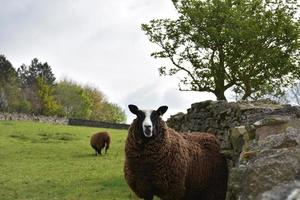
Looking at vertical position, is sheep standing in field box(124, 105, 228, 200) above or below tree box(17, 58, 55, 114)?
below

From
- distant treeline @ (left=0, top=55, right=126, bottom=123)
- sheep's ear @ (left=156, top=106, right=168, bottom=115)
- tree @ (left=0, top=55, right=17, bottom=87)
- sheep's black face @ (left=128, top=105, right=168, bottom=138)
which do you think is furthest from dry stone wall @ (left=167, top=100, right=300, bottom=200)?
tree @ (left=0, top=55, right=17, bottom=87)

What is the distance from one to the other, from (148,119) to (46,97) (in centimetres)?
9292

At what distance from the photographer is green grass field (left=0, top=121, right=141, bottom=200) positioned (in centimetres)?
1562

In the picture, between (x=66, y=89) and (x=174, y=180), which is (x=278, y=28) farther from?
(x=66, y=89)

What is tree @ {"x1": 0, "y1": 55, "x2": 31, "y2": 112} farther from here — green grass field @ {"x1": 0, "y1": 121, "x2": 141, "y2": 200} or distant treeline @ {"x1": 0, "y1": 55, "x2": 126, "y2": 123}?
green grass field @ {"x1": 0, "y1": 121, "x2": 141, "y2": 200}

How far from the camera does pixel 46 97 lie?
100 m

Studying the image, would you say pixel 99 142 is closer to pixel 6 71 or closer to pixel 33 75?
pixel 6 71

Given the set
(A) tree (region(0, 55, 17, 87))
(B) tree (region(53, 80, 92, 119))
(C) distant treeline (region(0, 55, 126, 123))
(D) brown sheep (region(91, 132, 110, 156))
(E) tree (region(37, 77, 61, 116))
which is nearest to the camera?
(D) brown sheep (region(91, 132, 110, 156))

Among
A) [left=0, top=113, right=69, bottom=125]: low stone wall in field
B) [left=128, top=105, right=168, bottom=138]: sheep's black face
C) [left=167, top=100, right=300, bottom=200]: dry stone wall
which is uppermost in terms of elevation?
[left=0, top=113, right=69, bottom=125]: low stone wall in field

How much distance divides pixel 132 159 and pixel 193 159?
1.32m

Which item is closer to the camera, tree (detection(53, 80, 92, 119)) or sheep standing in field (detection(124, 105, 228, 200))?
sheep standing in field (detection(124, 105, 228, 200))

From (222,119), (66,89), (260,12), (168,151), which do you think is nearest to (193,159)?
(168,151)

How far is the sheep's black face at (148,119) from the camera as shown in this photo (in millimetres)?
9688

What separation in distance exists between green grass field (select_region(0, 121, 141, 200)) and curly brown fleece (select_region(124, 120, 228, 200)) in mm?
4193
